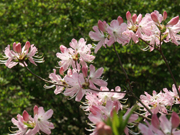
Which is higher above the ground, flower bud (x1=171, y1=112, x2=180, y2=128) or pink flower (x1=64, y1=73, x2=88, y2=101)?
pink flower (x1=64, y1=73, x2=88, y2=101)

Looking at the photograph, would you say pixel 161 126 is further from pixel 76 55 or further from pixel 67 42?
pixel 67 42

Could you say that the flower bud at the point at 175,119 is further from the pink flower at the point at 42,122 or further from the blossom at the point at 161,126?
the pink flower at the point at 42,122

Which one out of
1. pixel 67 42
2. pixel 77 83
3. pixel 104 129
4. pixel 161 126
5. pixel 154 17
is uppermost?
pixel 67 42

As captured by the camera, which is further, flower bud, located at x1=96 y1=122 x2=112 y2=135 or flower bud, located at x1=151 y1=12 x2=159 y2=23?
flower bud, located at x1=151 y1=12 x2=159 y2=23

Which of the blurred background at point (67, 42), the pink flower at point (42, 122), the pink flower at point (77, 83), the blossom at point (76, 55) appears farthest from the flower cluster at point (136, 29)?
the blurred background at point (67, 42)

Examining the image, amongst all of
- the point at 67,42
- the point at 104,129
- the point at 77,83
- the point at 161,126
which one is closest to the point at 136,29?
the point at 77,83

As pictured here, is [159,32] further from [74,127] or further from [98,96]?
[74,127]

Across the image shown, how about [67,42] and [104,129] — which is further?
[67,42]

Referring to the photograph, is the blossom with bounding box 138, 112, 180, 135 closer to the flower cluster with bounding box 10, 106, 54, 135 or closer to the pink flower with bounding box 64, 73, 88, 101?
the pink flower with bounding box 64, 73, 88, 101

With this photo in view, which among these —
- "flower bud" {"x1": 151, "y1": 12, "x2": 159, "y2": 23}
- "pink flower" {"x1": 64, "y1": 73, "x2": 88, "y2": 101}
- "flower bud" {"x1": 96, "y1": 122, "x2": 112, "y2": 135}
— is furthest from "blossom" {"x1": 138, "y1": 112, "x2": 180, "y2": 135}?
"flower bud" {"x1": 151, "y1": 12, "x2": 159, "y2": 23}
